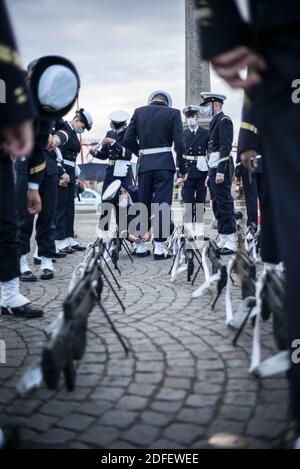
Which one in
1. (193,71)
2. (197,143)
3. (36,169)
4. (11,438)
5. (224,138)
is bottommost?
(11,438)

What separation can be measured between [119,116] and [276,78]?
6722 millimetres

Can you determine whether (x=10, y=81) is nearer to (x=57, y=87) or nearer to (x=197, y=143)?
(x=57, y=87)

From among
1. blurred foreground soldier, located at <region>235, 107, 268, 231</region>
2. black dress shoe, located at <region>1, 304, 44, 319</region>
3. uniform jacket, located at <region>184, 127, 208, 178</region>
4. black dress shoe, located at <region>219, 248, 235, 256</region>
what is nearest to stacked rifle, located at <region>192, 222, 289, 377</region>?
blurred foreground soldier, located at <region>235, 107, 268, 231</region>

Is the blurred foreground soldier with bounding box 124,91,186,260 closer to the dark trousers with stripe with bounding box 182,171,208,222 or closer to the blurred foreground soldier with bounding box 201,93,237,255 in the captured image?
the blurred foreground soldier with bounding box 201,93,237,255

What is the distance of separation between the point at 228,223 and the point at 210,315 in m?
3.86

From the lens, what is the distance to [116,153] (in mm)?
7996

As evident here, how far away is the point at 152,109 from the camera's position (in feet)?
23.7

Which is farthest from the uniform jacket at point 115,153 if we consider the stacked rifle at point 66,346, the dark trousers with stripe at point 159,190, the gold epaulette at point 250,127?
the stacked rifle at point 66,346

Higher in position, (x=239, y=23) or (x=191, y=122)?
(x=191, y=122)

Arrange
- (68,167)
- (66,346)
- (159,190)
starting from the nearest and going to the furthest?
(66,346) → (159,190) → (68,167)

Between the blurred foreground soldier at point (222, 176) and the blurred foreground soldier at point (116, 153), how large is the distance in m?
1.42

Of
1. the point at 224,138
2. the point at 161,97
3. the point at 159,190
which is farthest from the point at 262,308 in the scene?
the point at 161,97

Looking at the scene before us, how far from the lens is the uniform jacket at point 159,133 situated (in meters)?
7.12
